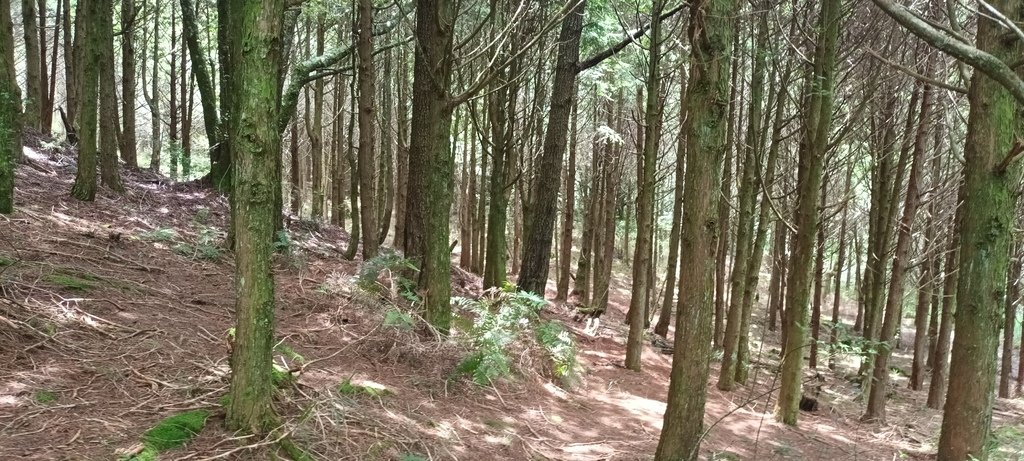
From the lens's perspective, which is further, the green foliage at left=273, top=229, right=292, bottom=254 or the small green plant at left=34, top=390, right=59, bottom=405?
the green foliage at left=273, top=229, right=292, bottom=254

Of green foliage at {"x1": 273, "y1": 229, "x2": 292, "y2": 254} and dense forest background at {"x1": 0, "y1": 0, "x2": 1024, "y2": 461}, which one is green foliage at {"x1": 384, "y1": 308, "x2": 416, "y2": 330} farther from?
green foliage at {"x1": 273, "y1": 229, "x2": 292, "y2": 254}

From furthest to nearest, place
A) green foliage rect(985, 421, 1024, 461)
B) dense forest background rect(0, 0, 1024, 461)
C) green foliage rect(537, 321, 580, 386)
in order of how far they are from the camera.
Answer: green foliage rect(537, 321, 580, 386) → green foliage rect(985, 421, 1024, 461) → dense forest background rect(0, 0, 1024, 461)

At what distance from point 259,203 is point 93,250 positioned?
4458mm

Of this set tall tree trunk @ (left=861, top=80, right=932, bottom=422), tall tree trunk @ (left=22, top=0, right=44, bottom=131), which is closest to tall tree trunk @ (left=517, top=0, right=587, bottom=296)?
tall tree trunk @ (left=861, top=80, right=932, bottom=422)

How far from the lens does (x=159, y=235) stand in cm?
796

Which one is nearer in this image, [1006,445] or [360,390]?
[360,390]

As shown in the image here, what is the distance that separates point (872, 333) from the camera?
10359 millimetres

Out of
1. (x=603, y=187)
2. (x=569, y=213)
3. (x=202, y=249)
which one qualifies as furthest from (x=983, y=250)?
(x=603, y=187)

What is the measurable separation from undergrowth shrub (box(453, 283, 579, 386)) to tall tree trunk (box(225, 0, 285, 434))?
296 cm

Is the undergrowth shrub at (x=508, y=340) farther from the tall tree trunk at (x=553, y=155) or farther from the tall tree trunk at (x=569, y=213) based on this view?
the tall tree trunk at (x=569, y=213)

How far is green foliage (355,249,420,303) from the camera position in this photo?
296 inches

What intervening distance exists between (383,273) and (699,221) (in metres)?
4.48

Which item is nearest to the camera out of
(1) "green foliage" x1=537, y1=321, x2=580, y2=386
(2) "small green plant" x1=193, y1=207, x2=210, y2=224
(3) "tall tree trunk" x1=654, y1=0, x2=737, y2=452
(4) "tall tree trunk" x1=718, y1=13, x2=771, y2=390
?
(3) "tall tree trunk" x1=654, y1=0, x2=737, y2=452

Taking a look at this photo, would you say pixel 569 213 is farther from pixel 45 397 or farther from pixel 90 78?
pixel 45 397
